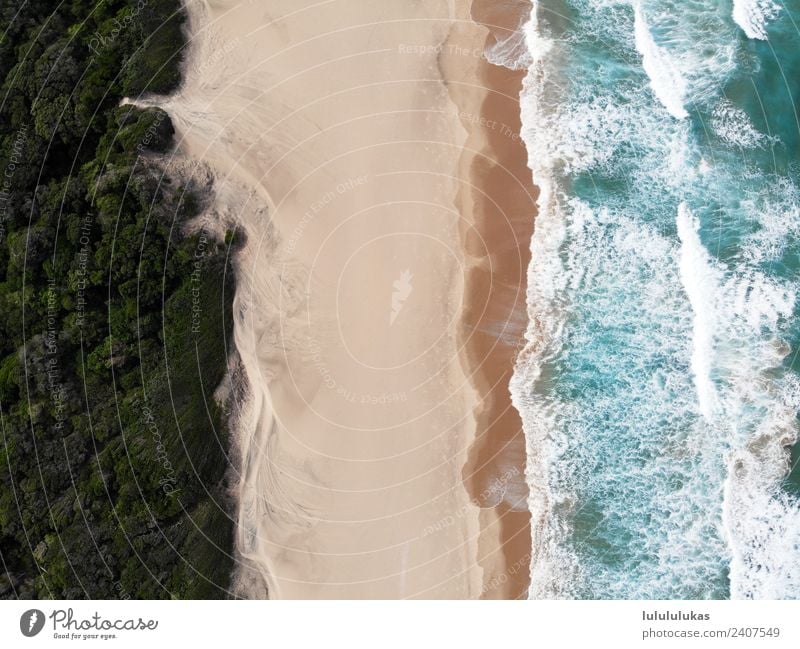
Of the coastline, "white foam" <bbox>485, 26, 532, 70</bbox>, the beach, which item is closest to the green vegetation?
the beach

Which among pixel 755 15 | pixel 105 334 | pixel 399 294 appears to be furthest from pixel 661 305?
pixel 105 334

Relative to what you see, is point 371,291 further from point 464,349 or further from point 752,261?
point 752,261

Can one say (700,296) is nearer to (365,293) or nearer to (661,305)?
(661,305)
